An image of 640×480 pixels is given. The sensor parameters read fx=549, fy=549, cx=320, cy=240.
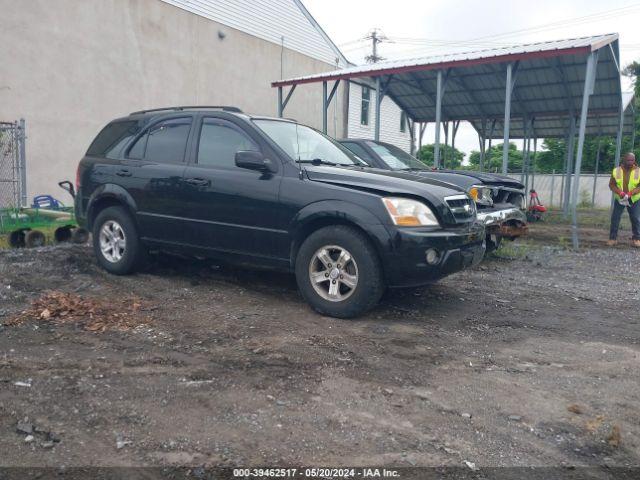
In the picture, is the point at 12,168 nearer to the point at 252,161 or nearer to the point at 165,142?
the point at 165,142

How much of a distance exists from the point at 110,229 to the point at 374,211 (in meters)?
3.32

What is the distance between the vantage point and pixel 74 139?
12.9 meters

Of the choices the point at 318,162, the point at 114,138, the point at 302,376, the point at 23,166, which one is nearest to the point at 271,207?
the point at 318,162

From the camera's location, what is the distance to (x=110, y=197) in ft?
20.8

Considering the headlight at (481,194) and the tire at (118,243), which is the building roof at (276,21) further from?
the headlight at (481,194)

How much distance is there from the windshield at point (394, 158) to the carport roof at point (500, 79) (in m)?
3.19

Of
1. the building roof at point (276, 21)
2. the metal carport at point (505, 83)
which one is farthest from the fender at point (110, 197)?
the building roof at point (276, 21)

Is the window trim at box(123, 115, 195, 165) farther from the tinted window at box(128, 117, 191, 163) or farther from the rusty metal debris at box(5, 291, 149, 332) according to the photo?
the rusty metal debris at box(5, 291, 149, 332)

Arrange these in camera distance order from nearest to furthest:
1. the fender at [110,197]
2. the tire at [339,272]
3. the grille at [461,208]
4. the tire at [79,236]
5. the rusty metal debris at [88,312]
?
the rusty metal debris at [88,312] < the tire at [339,272] < the grille at [461,208] < the fender at [110,197] < the tire at [79,236]

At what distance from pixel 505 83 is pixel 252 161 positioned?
39.3ft

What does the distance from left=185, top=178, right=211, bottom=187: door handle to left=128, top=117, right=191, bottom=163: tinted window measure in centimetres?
35

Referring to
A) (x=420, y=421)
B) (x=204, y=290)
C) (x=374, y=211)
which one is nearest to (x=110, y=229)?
(x=204, y=290)

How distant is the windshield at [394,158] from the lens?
8539mm

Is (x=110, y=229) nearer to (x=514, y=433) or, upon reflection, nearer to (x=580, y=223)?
(x=514, y=433)
